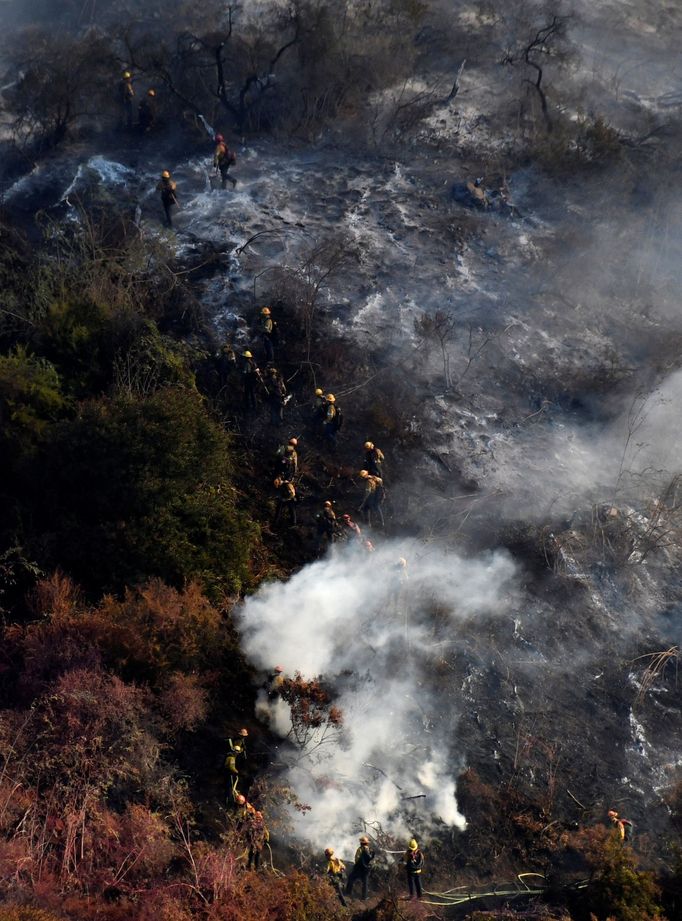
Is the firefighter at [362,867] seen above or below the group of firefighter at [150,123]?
below

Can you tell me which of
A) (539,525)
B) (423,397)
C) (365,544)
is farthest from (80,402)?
(539,525)

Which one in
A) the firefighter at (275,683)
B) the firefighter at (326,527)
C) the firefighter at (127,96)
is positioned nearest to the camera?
the firefighter at (275,683)

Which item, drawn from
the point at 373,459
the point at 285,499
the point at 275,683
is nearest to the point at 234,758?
the point at 275,683

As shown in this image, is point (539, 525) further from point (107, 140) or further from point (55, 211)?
point (107, 140)

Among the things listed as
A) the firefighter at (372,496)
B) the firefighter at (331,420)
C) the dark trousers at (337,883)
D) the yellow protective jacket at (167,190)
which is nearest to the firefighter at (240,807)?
the dark trousers at (337,883)

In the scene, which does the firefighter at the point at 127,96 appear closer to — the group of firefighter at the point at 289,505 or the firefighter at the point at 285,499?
the group of firefighter at the point at 289,505

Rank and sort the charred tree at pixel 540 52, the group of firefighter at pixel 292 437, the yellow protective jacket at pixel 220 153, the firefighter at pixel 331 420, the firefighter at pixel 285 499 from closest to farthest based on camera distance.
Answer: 1. the firefighter at pixel 285 499
2. the group of firefighter at pixel 292 437
3. the firefighter at pixel 331 420
4. the yellow protective jacket at pixel 220 153
5. the charred tree at pixel 540 52
